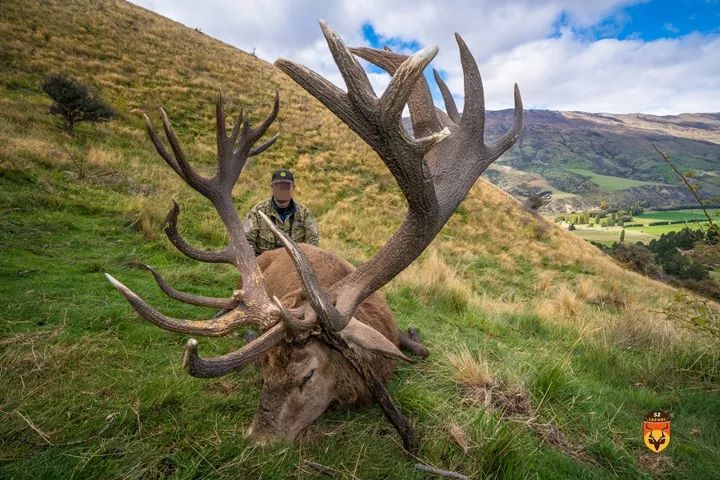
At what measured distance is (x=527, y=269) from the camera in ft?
53.5

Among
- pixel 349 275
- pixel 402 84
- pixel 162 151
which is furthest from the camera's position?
pixel 162 151

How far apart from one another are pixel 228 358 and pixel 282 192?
4.01 metres

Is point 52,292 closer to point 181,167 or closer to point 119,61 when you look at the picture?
point 181,167

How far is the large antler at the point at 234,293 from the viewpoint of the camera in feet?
7.39

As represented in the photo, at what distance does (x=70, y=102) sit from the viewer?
13.8 metres

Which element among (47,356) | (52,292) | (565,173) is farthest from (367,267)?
(565,173)

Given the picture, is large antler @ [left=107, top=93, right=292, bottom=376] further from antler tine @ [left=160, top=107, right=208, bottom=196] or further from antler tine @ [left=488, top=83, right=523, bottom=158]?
antler tine @ [left=488, top=83, right=523, bottom=158]

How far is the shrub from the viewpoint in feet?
45.1

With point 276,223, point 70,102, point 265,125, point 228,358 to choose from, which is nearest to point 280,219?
point 276,223

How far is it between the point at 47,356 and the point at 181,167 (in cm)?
177

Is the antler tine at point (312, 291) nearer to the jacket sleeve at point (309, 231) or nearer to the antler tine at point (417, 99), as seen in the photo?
the antler tine at point (417, 99)

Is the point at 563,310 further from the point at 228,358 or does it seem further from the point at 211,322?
the point at 228,358

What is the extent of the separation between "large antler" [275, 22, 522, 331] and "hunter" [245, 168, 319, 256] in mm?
2968
